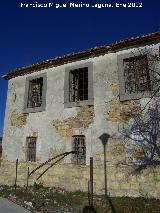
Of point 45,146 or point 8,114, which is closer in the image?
point 45,146

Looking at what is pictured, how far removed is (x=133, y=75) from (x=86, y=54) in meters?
2.59

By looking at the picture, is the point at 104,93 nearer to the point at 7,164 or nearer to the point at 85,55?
the point at 85,55

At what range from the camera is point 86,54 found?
40.8 feet

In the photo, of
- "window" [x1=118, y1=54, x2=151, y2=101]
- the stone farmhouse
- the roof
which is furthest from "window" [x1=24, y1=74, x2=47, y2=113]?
"window" [x1=118, y1=54, x2=151, y2=101]

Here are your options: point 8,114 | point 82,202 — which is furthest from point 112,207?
point 8,114

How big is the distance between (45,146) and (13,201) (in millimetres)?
3357

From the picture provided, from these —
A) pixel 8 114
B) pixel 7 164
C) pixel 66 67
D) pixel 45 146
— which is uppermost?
pixel 66 67

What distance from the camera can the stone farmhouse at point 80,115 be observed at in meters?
10.6

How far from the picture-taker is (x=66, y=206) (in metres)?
8.70

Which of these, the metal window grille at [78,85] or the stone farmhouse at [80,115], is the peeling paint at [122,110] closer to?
the stone farmhouse at [80,115]

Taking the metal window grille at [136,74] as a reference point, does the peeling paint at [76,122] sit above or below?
below

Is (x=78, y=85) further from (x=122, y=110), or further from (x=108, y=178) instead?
(x=108, y=178)

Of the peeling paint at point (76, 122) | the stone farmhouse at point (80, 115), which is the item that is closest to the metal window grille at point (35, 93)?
the stone farmhouse at point (80, 115)

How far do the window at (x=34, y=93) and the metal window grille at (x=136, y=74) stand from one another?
4.56 m
